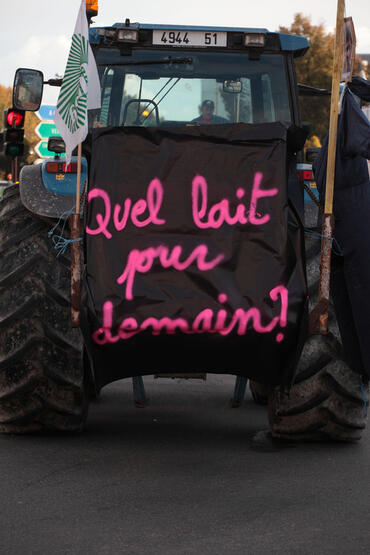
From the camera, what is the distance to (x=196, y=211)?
5191mm

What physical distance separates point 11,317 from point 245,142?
5.67 feet

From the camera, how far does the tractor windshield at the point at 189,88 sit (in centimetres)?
709

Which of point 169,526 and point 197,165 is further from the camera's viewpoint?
point 197,165

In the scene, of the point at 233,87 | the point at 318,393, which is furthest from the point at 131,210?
the point at 233,87

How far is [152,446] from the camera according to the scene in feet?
20.6

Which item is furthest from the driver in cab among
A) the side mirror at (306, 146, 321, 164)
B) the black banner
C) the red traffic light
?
the red traffic light

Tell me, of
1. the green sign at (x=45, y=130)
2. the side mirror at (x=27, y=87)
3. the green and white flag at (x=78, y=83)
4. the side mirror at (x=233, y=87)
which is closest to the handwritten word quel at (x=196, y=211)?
the green and white flag at (x=78, y=83)

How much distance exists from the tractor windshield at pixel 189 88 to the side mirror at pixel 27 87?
435 millimetres

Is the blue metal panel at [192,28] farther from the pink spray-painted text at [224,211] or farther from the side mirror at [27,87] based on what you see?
the pink spray-painted text at [224,211]

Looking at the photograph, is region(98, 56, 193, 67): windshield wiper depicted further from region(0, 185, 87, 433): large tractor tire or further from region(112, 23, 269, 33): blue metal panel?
region(0, 185, 87, 433): large tractor tire

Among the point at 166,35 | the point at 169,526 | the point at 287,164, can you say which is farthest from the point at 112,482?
the point at 166,35

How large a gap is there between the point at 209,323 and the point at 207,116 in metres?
2.42

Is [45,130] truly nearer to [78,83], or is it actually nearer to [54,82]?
[54,82]

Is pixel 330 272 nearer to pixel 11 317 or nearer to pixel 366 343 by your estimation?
pixel 366 343
